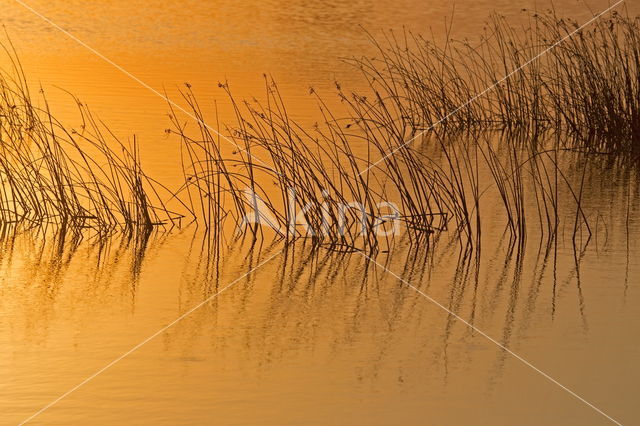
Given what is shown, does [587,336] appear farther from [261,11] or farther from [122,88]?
[261,11]

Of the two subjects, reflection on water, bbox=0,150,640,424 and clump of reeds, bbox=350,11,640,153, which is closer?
reflection on water, bbox=0,150,640,424

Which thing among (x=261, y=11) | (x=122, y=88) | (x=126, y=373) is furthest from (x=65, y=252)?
(x=261, y=11)

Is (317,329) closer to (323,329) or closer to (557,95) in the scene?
(323,329)

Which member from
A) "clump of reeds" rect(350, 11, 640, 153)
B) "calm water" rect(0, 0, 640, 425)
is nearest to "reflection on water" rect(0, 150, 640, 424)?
"calm water" rect(0, 0, 640, 425)

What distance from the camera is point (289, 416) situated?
2.95m

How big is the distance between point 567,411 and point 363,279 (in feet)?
4.88

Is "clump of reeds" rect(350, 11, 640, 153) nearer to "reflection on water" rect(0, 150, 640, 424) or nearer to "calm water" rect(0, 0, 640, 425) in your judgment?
"calm water" rect(0, 0, 640, 425)

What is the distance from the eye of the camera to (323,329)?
12.3ft

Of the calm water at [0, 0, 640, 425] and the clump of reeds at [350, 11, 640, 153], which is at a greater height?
the clump of reeds at [350, 11, 640, 153]

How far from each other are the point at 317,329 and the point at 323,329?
18 mm

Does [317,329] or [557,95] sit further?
[557,95]

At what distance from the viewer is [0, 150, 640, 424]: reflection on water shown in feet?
10.0

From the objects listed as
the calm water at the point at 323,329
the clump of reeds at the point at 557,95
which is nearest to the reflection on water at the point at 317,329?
the calm water at the point at 323,329

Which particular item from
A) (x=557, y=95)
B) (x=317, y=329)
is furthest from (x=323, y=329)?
(x=557, y=95)
